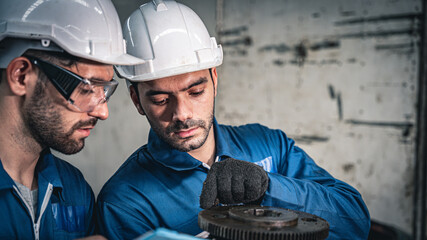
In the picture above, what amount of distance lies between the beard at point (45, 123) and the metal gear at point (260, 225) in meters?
0.64

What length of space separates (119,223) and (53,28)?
763 millimetres

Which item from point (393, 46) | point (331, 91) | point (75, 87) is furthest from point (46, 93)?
point (393, 46)

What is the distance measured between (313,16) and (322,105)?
70cm

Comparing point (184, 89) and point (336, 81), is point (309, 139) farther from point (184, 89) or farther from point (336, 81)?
point (184, 89)

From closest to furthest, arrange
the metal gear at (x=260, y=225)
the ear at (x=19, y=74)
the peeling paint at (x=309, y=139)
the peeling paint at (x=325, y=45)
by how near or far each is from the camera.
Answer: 1. the metal gear at (x=260, y=225)
2. the ear at (x=19, y=74)
3. the peeling paint at (x=325, y=45)
4. the peeling paint at (x=309, y=139)

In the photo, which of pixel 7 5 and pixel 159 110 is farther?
pixel 159 110

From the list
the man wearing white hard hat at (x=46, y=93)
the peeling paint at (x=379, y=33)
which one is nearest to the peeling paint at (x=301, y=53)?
the peeling paint at (x=379, y=33)

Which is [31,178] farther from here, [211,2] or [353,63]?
[211,2]

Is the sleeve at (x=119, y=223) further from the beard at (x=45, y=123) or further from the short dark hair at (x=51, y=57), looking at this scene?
the short dark hair at (x=51, y=57)

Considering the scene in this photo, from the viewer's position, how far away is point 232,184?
1.24 metres

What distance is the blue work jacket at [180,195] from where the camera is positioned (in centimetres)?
143

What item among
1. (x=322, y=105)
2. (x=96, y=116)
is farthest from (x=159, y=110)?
(x=322, y=105)

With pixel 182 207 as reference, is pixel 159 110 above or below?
above

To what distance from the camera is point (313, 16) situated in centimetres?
303
